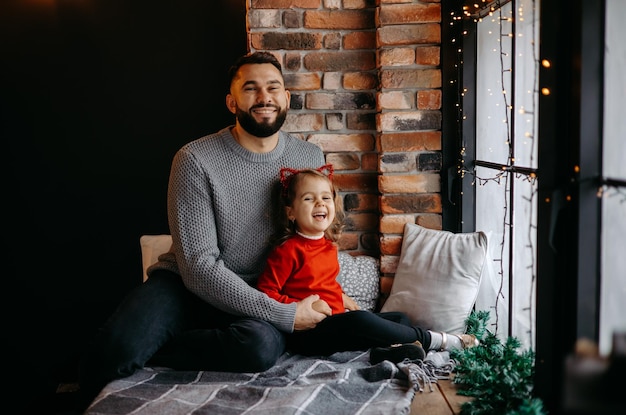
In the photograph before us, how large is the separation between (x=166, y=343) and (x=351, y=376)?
69 centimetres

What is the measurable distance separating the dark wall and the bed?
1129 mm

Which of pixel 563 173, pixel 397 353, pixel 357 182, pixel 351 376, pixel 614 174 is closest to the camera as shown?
pixel 614 174

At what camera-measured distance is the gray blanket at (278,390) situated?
1846 mm

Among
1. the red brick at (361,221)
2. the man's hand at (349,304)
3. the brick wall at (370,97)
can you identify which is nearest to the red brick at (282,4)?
the brick wall at (370,97)

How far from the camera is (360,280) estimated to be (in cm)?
276

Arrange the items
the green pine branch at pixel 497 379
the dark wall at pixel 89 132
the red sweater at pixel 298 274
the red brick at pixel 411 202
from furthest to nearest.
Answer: the dark wall at pixel 89 132
the red brick at pixel 411 202
the red sweater at pixel 298 274
the green pine branch at pixel 497 379

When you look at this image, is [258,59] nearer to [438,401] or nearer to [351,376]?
[351,376]

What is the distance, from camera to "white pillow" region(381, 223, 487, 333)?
2.48 metres

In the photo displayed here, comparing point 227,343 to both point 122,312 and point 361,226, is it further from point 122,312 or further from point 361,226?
point 361,226

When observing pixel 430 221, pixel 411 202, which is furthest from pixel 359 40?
pixel 430 221

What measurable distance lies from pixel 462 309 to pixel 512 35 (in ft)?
3.40

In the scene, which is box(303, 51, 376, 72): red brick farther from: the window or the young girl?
the window

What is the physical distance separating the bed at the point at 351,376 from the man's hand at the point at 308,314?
122 mm

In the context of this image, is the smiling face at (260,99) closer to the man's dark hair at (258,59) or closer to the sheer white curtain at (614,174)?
the man's dark hair at (258,59)
